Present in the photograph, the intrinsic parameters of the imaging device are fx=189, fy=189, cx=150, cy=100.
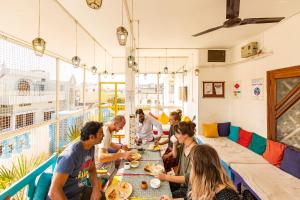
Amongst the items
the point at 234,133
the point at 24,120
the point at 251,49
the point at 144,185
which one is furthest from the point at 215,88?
the point at 24,120

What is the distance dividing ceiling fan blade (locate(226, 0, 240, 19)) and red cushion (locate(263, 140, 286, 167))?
2.42 metres

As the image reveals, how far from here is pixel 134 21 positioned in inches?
141

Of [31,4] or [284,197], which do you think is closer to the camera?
[284,197]

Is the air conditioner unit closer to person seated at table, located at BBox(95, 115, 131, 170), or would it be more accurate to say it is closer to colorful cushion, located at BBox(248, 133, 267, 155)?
colorful cushion, located at BBox(248, 133, 267, 155)

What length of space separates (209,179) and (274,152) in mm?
2787

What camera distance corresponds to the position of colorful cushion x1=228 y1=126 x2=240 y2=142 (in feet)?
16.4

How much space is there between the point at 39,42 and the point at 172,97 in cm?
768

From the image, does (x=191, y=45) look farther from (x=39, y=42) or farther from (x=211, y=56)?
(x=39, y=42)

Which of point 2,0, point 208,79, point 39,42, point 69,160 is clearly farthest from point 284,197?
point 2,0

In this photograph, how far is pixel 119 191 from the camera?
5.50 feet

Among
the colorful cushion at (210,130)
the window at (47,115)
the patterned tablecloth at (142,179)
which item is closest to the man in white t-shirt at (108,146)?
the patterned tablecloth at (142,179)

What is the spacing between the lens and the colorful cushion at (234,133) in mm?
5004

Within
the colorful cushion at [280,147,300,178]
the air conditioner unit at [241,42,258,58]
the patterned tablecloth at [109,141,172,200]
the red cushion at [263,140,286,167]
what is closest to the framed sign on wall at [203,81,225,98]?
the air conditioner unit at [241,42,258,58]

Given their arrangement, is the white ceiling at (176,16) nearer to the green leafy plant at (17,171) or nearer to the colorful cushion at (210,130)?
the colorful cushion at (210,130)
